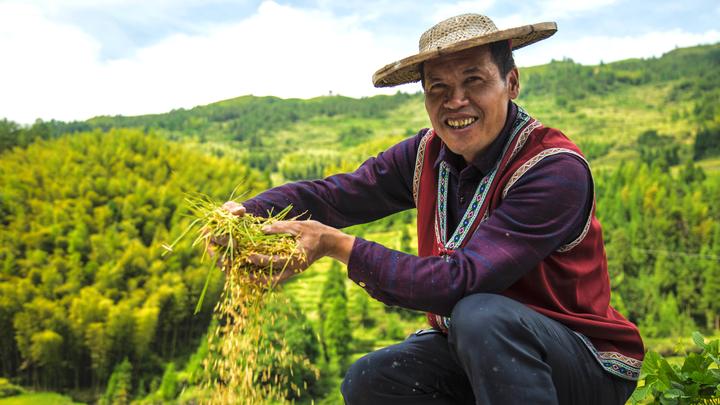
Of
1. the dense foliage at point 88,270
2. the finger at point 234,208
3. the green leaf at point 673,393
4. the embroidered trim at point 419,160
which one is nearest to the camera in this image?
the finger at point 234,208

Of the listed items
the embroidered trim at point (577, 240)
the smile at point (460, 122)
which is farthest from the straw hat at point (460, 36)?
the embroidered trim at point (577, 240)

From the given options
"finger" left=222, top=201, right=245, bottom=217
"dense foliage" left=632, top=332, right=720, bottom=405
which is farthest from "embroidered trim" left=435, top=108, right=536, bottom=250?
"dense foliage" left=632, top=332, right=720, bottom=405

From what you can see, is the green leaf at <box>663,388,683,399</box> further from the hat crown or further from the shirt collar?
the hat crown

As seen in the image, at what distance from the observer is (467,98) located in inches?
86.9

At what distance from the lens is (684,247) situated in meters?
39.5

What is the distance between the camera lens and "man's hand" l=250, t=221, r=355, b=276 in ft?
6.87

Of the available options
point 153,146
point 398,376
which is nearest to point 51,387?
point 153,146

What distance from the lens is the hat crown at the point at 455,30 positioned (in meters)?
2.16

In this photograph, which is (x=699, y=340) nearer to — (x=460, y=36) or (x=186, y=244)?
(x=460, y=36)

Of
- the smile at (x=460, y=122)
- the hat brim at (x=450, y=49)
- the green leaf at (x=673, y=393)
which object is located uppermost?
the hat brim at (x=450, y=49)

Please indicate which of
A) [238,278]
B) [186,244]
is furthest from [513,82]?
[186,244]

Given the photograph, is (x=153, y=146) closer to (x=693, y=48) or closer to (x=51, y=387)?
(x=51, y=387)

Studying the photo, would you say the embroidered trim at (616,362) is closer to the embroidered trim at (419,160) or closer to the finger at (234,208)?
the embroidered trim at (419,160)

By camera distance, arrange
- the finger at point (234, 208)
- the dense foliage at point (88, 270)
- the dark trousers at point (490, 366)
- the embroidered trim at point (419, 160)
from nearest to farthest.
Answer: the dark trousers at point (490, 366) < the finger at point (234, 208) < the embroidered trim at point (419, 160) < the dense foliage at point (88, 270)
